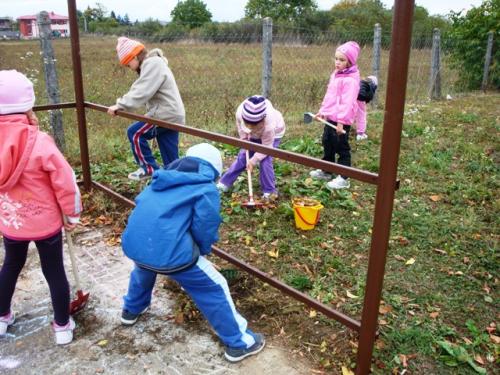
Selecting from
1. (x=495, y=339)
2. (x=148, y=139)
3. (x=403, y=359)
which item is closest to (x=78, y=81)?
(x=148, y=139)

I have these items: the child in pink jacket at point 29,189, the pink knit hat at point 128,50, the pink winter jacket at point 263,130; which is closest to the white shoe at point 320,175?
the pink winter jacket at point 263,130

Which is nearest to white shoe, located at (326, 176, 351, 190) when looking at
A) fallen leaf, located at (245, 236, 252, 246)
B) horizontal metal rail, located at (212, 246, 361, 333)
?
fallen leaf, located at (245, 236, 252, 246)

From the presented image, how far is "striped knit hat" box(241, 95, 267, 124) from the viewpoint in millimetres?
3938

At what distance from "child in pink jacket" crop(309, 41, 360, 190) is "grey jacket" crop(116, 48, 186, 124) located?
166 cm

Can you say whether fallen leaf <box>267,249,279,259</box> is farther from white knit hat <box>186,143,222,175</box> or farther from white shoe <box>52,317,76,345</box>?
white shoe <box>52,317,76,345</box>

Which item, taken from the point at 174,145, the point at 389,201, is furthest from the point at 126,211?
the point at 389,201

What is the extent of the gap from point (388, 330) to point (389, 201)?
3.63ft

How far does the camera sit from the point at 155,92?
4.00m

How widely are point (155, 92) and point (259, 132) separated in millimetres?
948

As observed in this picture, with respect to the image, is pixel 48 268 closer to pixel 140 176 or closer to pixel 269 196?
pixel 140 176

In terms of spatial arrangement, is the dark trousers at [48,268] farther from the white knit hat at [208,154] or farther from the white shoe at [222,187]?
the white shoe at [222,187]

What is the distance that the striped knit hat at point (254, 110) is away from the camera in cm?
394

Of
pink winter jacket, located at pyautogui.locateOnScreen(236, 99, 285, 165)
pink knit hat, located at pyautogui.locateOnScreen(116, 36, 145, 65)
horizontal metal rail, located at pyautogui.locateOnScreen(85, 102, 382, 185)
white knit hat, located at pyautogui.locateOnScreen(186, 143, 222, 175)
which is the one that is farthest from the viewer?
pink winter jacket, located at pyautogui.locateOnScreen(236, 99, 285, 165)

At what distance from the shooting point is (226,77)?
32.7 feet
